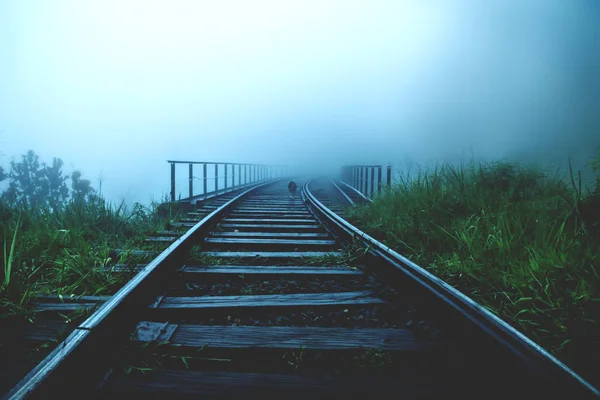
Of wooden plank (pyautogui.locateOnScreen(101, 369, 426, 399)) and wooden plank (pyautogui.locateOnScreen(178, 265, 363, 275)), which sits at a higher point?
wooden plank (pyautogui.locateOnScreen(178, 265, 363, 275))

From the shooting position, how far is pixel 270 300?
1.97 m

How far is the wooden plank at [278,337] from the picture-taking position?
1473mm

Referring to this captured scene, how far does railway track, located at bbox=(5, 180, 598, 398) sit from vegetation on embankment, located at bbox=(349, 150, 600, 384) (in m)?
0.42

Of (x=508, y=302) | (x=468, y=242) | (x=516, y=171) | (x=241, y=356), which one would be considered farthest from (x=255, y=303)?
(x=516, y=171)

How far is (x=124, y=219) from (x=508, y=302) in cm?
435

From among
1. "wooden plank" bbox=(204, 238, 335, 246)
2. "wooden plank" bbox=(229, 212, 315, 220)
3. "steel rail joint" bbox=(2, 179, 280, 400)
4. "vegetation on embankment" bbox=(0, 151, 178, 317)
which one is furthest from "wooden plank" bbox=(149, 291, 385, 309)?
"wooden plank" bbox=(229, 212, 315, 220)

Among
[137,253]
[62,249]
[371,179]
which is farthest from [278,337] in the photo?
[371,179]

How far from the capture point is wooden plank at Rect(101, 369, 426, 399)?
116 cm

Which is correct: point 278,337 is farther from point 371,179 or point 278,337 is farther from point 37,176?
point 37,176

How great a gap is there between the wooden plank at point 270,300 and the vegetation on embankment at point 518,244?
0.81 meters

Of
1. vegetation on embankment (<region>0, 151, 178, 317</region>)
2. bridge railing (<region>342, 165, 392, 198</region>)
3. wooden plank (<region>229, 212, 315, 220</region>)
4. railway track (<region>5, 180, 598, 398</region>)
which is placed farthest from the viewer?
bridge railing (<region>342, 165, 392, 198</region>)

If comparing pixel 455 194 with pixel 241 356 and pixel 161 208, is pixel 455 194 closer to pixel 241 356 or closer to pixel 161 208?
pixel 241 356

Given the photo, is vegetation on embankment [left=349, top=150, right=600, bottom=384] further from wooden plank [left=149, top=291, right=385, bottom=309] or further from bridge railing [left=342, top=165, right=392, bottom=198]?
bridge railing [left=342, top=165, right=392, bottom=198]

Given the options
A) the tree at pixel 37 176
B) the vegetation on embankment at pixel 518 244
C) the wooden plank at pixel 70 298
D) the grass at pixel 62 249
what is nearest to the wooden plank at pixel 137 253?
the grass at pixel 62 249
